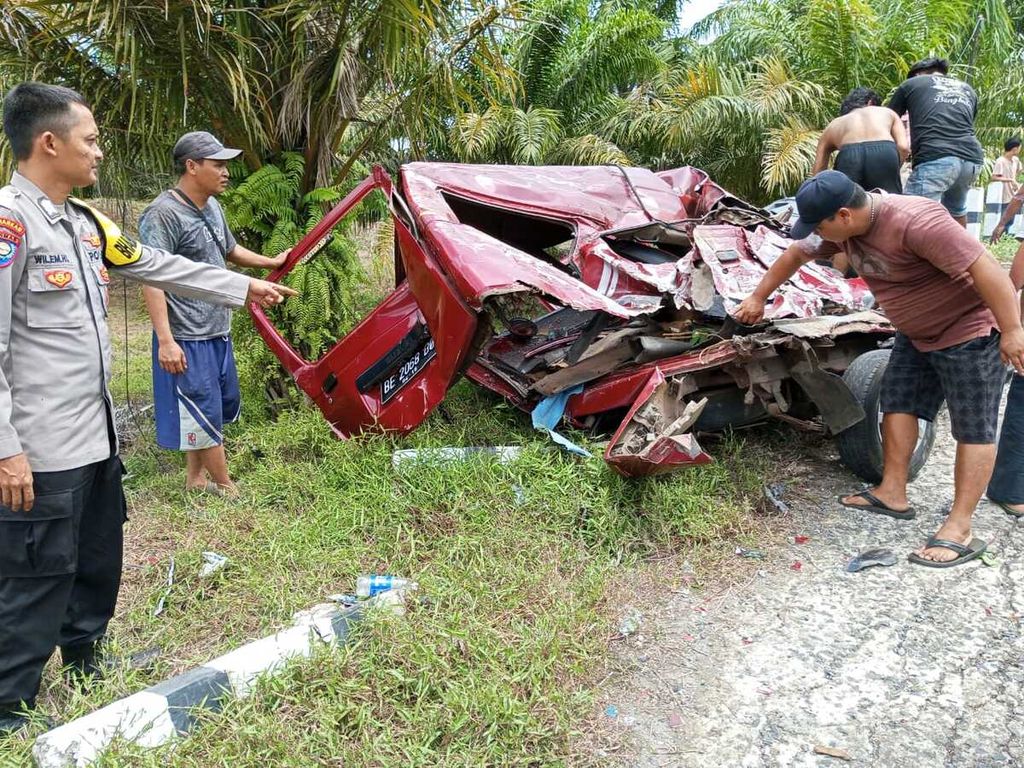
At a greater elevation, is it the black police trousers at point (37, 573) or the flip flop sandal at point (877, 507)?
the black police trousers at point (37, 573)

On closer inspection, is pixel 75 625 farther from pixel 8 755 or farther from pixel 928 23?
pixel 928 23

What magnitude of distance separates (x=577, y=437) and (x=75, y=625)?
2299 mm

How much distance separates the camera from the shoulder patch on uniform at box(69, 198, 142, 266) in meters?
2.44

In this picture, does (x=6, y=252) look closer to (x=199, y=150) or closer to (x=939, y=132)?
(x=199, y=150)

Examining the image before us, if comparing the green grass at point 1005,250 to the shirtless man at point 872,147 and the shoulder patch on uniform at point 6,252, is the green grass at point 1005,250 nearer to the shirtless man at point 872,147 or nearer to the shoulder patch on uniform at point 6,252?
the shirtless man at point 872,147

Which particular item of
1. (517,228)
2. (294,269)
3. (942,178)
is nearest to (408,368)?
(294,269)

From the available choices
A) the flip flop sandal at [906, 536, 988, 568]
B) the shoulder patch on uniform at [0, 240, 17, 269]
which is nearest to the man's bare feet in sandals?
the flip flop sandal at [906, 536, 988, 568]

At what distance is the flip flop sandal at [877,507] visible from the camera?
11.9 ft

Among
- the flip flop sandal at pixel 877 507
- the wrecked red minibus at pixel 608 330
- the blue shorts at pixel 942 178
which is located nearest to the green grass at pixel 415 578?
the wrecked red minibus at pixel 608 330

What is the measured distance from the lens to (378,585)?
292cm

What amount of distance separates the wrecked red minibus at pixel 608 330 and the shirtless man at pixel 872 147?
717 millimetres

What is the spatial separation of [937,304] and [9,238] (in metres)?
3.31

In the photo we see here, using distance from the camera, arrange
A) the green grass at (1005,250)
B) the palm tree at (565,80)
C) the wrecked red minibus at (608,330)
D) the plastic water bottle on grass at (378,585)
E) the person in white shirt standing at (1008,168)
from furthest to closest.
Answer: the person in white shirt standing at (1008,168)
the green grass at (1005,250)
the palm tree at (565,80)
the wrecked red minibus at (608,330)
the plastic water bottle on grass at (378,585)

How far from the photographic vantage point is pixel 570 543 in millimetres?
3346
